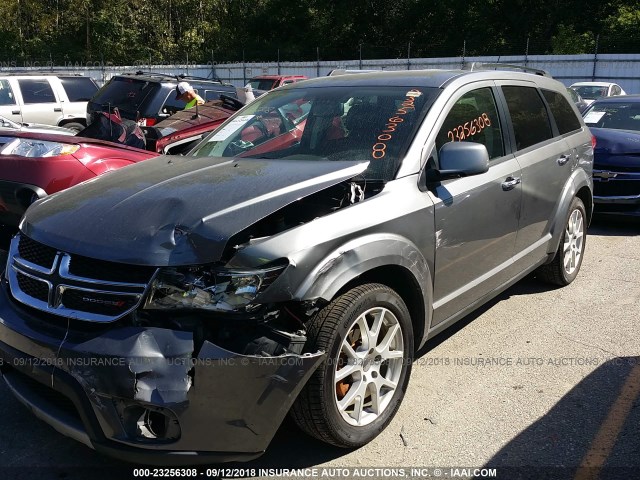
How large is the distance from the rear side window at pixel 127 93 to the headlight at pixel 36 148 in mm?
4745

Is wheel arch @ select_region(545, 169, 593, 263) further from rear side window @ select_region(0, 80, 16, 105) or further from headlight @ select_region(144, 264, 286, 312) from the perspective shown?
rear side window @ select_region(0, 80, 16, 105)

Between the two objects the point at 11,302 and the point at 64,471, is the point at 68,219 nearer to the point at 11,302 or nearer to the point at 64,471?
the point at 11,302

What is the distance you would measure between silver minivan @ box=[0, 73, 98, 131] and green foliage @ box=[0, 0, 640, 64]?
23364 mm

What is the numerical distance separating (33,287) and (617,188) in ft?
22.1

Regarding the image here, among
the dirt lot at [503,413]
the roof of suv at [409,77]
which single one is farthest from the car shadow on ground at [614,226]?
the roof of suv at [409,77]

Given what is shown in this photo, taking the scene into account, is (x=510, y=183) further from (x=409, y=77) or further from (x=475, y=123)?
(x=409, y=77)

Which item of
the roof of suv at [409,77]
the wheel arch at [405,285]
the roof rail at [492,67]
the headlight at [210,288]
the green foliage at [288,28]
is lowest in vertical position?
the wheel arch at [405,285]

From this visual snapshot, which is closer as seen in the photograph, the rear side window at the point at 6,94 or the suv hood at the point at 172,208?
the suv hood at the point at 172,208

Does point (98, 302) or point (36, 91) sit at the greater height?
point (36, 91)

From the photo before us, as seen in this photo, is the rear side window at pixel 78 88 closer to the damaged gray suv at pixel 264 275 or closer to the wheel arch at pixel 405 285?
the damaged gray suv at pixel 264 275

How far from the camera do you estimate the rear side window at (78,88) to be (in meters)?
13.5

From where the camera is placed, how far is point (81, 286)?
2680 mm

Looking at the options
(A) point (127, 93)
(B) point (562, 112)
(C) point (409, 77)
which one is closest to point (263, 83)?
(A) point (127, 93)

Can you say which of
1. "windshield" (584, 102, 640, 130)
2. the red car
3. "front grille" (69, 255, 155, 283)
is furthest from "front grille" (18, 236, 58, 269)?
"windshield" (584, 102, 640, 130)
